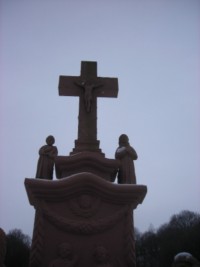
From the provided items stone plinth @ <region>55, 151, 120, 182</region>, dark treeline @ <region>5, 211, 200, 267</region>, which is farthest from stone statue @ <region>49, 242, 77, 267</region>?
dark treeline @ <region>5, 211, 200, 267</region>

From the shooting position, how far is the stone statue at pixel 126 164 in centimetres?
703

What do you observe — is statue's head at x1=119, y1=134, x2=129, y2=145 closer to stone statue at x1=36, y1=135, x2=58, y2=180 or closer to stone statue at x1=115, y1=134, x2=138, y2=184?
stone statue at x1=115, y1=134, x2=138, y2=184

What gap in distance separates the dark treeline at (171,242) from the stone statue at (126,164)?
23469mm

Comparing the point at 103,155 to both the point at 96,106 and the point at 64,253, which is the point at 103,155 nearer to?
the point at 96,106

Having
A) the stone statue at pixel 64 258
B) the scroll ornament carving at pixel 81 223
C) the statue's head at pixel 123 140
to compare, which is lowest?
the stone statue at pixel 64 258

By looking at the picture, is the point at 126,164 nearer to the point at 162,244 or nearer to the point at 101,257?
the point at 101,257

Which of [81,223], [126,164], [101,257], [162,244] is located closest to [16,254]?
[162,244]

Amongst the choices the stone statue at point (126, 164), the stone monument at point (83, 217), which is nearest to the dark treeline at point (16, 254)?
the stone statue at point (126, 164)

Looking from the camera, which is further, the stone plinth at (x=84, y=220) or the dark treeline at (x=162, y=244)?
the dark treeline at (x=162, y=244)

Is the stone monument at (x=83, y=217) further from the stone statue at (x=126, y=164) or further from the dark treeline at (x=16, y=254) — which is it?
the dark treeline at (x=16, y=254)

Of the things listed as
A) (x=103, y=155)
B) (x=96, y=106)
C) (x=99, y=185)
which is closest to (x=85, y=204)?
(x=99, y=185)

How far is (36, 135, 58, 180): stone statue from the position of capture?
707cm

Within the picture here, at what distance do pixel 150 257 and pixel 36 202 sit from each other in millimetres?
31580

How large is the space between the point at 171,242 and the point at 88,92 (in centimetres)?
2659
